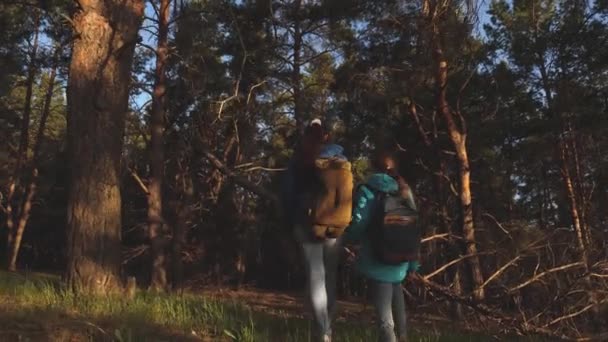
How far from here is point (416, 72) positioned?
16.7m

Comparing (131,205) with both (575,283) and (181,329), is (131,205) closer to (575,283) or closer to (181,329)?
(575,283)

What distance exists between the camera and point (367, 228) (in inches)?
190

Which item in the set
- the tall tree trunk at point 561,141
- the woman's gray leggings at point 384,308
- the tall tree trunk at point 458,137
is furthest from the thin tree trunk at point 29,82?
the woman's gray leggings at point 384,308

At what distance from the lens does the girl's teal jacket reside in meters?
4.75

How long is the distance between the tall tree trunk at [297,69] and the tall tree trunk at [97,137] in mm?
13030

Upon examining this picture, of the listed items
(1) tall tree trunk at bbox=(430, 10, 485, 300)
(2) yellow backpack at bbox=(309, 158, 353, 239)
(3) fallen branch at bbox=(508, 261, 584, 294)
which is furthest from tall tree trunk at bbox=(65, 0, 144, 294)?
(1) tall tree trunk at bbox=(430, 10, 485, 300)

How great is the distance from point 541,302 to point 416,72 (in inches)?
334

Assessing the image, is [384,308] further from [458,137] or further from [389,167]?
[458,137]

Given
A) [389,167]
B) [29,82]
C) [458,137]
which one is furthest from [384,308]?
[29,82]

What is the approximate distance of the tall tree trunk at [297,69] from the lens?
20894 millimetres

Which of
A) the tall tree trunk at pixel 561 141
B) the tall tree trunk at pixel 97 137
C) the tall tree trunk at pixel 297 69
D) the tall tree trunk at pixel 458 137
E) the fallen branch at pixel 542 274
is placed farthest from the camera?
the tall tree trunk at pixel 561 141

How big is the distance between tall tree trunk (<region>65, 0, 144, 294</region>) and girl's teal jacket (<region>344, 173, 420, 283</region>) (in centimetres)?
315

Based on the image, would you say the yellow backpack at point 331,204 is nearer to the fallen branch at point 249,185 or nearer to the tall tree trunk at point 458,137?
the fallen branch at point 249,185

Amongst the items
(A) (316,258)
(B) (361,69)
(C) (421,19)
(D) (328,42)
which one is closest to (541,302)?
(A) (316,258)
